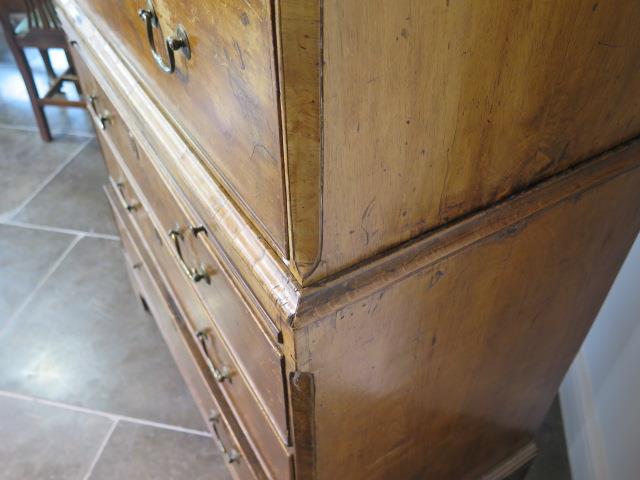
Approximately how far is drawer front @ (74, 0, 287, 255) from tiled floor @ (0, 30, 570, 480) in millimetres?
1006

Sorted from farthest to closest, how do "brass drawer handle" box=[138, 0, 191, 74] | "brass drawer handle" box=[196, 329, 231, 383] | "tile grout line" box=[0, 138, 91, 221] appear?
"tile grout line" box=[0, 138, 91, 221] → "brass drawer handle" box=[196, 329, 231, 383] → "brass drawer handle" box=[138, 0, 191, 74]

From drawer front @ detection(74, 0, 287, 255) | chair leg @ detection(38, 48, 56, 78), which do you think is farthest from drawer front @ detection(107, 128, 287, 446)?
chair leg @ detection(38, 48, 56, 78)

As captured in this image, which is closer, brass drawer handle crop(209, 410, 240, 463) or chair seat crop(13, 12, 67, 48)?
brass drawer handle crop(209, 410, 240, 463)

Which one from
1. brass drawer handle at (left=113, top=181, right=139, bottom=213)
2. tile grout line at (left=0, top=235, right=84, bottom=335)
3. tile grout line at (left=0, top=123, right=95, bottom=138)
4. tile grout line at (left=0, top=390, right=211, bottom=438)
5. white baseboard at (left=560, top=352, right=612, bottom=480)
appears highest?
brass drawer handle at (left=113, top=181, right=139, bottom=213)

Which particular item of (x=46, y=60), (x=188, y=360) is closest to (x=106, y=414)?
(x=188, y=360)

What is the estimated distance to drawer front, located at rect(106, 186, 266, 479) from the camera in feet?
3.30

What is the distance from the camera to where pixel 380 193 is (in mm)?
488

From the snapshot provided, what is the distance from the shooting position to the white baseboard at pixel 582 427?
1205 millimetres

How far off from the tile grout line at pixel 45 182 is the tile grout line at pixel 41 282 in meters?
0.33

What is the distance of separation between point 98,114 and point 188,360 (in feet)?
1.92

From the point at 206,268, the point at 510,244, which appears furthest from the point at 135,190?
the point at 510,244

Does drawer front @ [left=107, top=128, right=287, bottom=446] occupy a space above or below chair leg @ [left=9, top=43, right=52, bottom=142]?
above

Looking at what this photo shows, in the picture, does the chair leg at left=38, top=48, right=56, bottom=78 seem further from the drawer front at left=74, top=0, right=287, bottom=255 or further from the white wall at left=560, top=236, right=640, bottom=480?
the white wall at left=560, top=236, right=640, bottom=480

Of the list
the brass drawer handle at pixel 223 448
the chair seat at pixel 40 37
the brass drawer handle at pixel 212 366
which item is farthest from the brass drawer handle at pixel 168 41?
the chair seat at pixel 40 37
